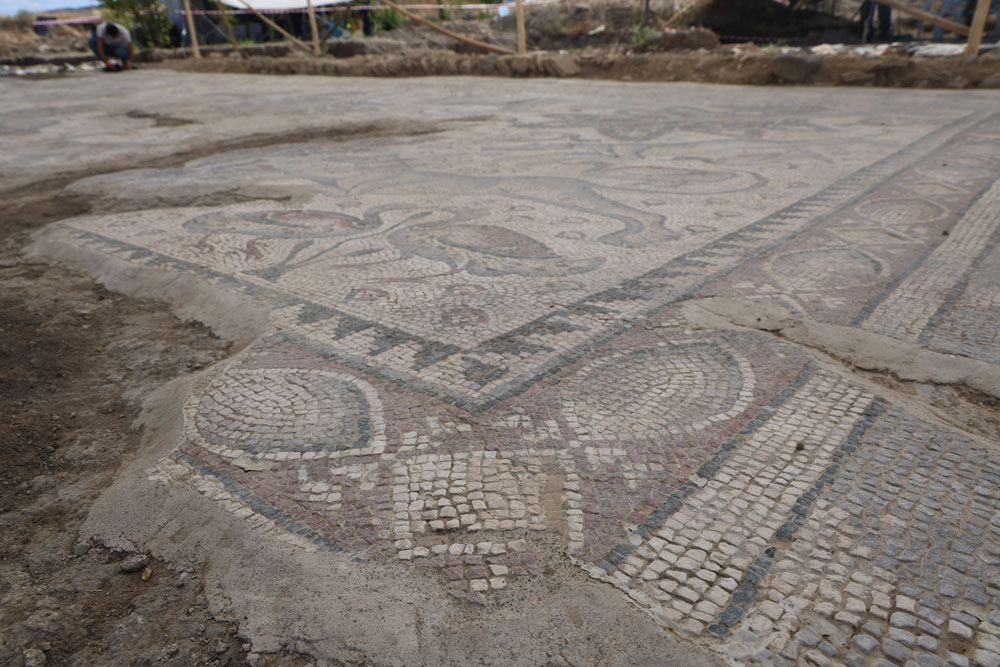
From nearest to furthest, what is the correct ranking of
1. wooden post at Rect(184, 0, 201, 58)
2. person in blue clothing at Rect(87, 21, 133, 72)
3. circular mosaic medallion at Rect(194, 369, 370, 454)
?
1. circular mosaic medallion at Rect(194, 369, 370, 454)
2. person in blue clothing at Rect(87, 21, 133, 72)
3. wooden post at Rect(184, 0, 201, 58)

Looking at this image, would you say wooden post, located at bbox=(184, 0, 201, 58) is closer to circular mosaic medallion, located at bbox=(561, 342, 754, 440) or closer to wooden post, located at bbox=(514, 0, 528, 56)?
wooden post, located at bbox=(514, 0, 528, 56)

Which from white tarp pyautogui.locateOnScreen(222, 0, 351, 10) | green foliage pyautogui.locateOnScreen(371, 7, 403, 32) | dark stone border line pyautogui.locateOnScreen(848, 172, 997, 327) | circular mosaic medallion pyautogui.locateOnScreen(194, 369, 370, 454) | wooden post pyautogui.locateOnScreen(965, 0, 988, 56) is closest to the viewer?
circular mosaic medallion pyautogui.locateOnScreen(194, 369, 370, 454)

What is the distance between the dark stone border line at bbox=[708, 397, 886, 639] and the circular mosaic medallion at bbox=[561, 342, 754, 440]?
0.91 ft

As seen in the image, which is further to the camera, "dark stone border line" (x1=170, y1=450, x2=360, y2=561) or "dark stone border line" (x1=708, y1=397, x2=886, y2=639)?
"dark stone border line" (x1=170, y1=450, x2=360, y2=561)

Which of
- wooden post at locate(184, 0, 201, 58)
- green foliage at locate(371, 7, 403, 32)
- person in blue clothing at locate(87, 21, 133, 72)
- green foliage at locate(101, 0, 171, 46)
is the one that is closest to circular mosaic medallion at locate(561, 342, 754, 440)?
person in blue clothing at locate(87, 21, 133, 72)

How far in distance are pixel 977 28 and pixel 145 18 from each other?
18343 mm

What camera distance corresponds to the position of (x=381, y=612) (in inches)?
49.0

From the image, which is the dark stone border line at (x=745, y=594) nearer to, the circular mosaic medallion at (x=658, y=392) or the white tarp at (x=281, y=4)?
the circular mosaic medallion at (x=658, y=392)

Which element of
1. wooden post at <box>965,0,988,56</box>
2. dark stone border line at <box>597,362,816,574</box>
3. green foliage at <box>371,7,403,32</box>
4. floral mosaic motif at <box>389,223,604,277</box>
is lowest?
dark stone border line at <box>597,362,816,574</box>

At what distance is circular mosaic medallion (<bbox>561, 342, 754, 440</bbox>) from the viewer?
1774mm

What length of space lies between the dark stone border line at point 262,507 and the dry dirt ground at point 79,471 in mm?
188

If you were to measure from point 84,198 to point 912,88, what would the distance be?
345 inches

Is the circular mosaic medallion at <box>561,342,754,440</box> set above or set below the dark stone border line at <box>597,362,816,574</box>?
above

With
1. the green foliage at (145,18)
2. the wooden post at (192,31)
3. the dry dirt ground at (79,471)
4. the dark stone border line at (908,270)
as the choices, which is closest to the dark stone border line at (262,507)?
the dry dirt ground at (79,471)
